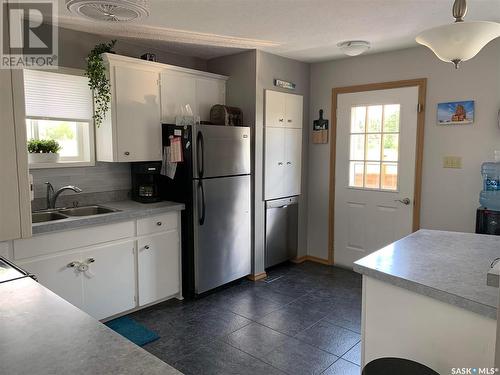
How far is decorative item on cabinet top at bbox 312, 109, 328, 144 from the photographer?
4.36m

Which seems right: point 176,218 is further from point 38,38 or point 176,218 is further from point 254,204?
point 38,38

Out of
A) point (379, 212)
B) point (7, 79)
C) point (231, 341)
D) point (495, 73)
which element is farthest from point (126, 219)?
point (495, 73)

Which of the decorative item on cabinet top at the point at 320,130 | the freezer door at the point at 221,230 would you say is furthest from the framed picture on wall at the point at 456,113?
the freezer door at the point at 221,230

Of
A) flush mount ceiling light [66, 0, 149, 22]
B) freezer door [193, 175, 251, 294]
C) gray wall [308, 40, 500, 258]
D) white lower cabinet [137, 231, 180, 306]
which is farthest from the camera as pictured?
freezer door [193, 175, 251, 294]

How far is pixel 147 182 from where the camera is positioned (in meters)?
3.46

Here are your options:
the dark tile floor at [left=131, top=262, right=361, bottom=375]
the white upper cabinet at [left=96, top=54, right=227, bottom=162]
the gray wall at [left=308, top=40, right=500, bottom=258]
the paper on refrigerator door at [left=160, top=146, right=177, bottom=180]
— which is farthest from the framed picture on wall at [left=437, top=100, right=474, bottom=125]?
the paper on refrigerator door at [left=160, top=146, right=177, bottom=180]

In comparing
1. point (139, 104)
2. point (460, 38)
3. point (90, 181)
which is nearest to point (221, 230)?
point (90, 181)

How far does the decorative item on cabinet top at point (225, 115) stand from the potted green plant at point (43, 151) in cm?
145

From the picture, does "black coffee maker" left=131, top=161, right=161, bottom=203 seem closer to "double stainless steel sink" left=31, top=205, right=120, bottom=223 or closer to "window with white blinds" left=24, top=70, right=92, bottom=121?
"double stainless steel sink" left=31, top=205, right=120, bottom=223

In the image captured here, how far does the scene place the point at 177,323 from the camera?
3.00 meters

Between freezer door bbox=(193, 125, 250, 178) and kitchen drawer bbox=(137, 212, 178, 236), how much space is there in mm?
442

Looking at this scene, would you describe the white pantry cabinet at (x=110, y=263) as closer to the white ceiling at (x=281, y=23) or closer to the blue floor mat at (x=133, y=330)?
the blue floor mat at (x=133, y=330)

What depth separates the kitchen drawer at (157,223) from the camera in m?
3.12

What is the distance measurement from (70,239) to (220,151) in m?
1.47
